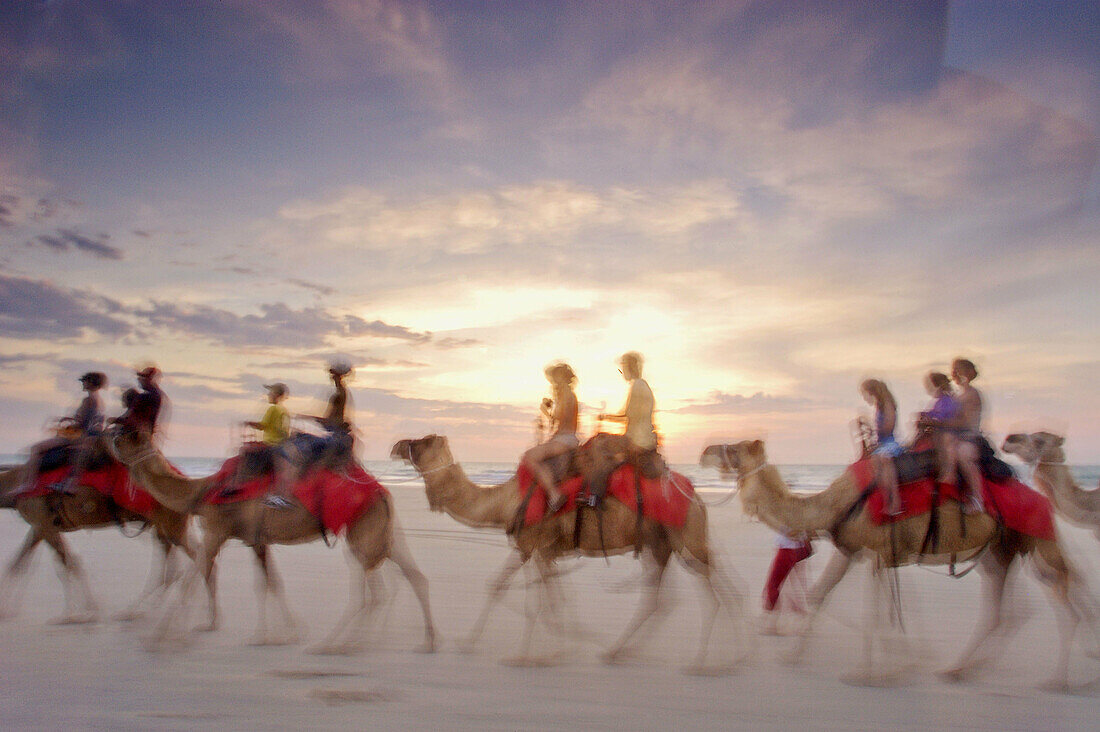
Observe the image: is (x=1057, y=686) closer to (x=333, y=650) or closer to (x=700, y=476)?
(x=333, y=650)

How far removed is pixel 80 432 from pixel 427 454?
15.0ft

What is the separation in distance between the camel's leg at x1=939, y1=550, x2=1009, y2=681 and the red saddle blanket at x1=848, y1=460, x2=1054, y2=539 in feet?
1.60

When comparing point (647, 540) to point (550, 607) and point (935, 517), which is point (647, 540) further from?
point (935, 517)

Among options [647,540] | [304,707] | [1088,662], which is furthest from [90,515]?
[1088,662]

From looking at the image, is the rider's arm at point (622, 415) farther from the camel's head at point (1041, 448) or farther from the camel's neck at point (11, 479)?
the camel's neck at point (11, 479)

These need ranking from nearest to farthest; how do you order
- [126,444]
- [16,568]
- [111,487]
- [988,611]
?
[988,611]
[126,444]
[16,568]
[111,487]

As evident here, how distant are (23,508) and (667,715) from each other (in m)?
7.74

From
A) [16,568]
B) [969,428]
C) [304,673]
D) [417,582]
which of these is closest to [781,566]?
[969,428]

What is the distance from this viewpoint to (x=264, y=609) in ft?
28.7

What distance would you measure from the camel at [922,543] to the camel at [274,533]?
343 centimetres

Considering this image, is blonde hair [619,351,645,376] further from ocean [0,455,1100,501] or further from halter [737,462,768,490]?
ocean [0,455,1100,501]

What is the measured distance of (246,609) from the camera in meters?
9.91

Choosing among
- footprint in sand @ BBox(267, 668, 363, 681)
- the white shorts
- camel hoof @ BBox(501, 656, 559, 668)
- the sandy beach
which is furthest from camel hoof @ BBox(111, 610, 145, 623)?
the white shorts

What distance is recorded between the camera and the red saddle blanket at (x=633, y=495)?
785 centimetres
